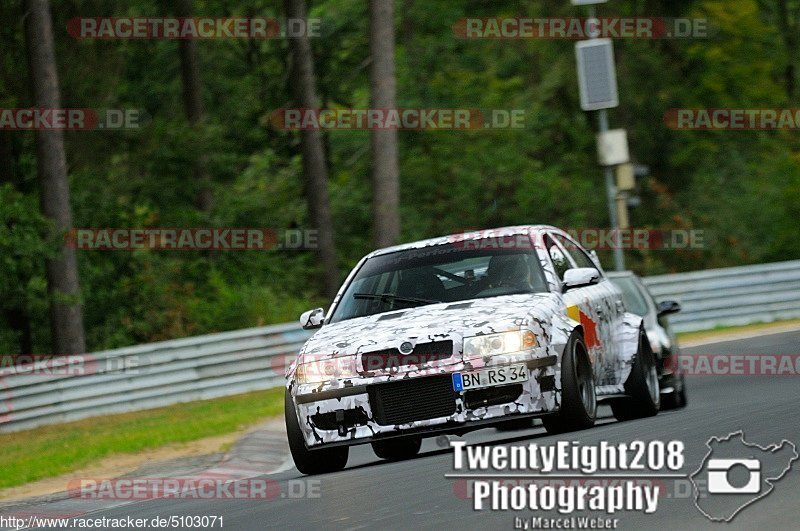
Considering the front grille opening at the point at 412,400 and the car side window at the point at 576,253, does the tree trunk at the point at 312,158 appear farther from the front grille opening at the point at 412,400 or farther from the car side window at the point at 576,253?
the front grille opening at the point at 412,400

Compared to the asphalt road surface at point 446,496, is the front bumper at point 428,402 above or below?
above

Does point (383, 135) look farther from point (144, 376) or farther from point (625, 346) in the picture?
point (625, 346)

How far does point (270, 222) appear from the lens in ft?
131

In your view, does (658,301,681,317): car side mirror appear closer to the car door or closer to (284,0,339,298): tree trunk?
the car door

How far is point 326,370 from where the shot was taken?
1078 centimetres

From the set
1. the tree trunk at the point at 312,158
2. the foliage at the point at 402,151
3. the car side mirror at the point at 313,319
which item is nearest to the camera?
the car side mirror at the point at 313,319

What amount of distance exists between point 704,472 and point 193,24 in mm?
30883

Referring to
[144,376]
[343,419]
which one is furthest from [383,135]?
[343,419]

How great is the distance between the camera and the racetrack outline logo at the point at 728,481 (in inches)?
315

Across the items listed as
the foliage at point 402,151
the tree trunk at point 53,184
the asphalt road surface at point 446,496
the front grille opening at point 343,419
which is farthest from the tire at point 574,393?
the foliage at point 402,151

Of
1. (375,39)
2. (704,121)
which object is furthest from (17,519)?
(704,121)

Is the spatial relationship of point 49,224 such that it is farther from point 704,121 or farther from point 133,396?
point 704,121

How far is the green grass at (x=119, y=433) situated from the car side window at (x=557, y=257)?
638 cm

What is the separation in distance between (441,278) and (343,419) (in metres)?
1.64
